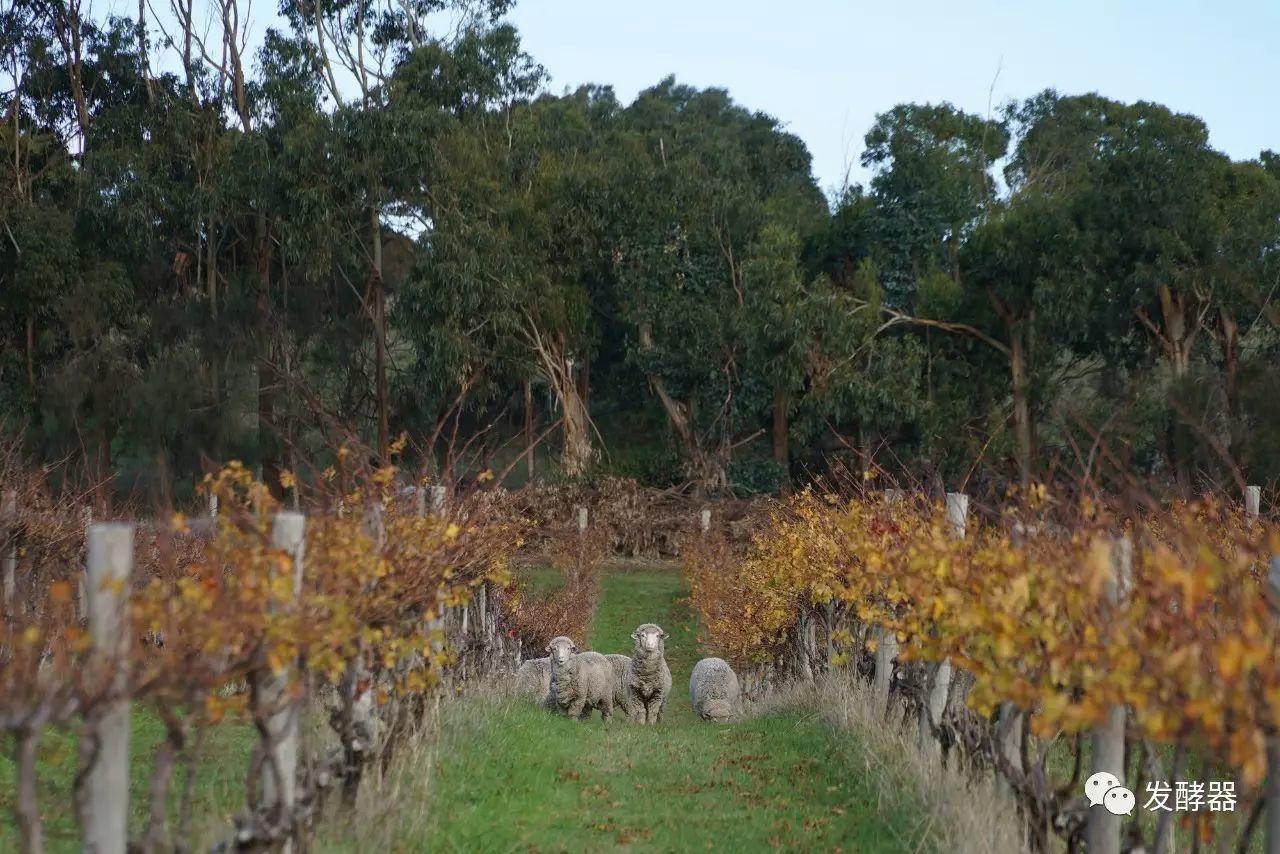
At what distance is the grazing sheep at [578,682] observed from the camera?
1437 centimetres

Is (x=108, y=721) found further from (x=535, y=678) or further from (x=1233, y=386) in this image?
(x=1233, y=386)

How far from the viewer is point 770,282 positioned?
3575 cm

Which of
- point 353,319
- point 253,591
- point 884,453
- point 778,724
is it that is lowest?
point 778,724

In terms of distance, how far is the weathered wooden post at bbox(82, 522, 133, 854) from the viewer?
4.78 meters

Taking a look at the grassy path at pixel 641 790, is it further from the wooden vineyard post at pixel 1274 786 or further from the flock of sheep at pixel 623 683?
the wooden vineyard post at pixel 1274 786

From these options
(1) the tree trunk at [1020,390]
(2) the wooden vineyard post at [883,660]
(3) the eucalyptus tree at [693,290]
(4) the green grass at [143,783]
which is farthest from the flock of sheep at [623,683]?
(3) the eucalyptus tree at [693,290]

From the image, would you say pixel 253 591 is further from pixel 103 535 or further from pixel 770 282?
pixel 770 282

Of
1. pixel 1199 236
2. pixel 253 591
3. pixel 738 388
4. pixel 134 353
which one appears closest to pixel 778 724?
pixel 253 591

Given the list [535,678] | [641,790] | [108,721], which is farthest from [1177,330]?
[108,721]

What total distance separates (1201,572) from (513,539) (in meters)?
10.4

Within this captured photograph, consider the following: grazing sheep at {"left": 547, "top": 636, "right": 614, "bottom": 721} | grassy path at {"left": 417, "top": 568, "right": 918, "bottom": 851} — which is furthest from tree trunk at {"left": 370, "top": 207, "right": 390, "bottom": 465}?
grassy path at {"left": 417, "top": 568, "right": 918, "bottom": 851}

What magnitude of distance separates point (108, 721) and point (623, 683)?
11.4 m

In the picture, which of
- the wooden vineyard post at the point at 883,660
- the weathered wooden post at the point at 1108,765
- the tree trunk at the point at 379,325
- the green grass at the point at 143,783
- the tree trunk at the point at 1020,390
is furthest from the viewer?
the tree trunk at the point at 1020,390

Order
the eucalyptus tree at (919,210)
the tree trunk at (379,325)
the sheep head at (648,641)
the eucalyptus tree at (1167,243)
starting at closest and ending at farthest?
the sheep head at (648,641), the eucalyptus tree at (1167,243), the tree trunk at (379,325), the eucalyptus tree at (919,210)
